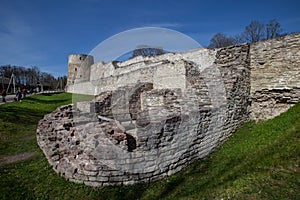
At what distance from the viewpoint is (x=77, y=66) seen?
→ 3700 centimetres

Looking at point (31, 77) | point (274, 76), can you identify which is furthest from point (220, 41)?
point (31, 77)

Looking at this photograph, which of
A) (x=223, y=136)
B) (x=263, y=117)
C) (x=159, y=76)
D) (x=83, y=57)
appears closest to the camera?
(x=223, y=136)

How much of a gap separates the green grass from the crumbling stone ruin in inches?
8.7

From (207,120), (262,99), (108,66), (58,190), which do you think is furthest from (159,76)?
(108,66)

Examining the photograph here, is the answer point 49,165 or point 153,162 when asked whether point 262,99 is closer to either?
point 153,162

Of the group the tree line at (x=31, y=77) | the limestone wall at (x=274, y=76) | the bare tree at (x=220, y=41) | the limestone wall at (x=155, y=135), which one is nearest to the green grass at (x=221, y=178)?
the limestone wall at (x=155, y=135)

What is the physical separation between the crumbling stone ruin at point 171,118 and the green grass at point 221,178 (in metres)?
0.22

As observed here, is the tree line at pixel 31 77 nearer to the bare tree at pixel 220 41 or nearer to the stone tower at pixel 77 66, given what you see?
the stone tower at pixel 77 66

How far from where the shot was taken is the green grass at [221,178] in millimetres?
2891

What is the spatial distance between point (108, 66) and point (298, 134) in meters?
26.6

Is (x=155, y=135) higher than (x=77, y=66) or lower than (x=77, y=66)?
lower

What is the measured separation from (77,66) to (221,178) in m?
39.1

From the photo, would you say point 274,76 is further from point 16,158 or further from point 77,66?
point 77,66

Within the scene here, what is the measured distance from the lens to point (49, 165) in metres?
4.75
